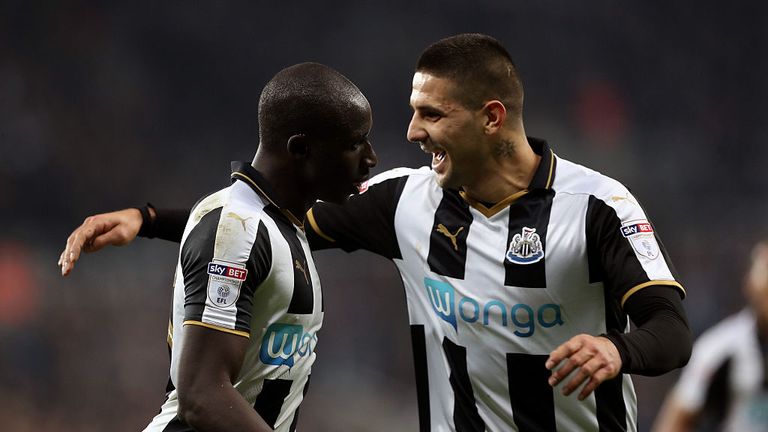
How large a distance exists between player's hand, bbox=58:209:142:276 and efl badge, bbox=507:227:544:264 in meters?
1.29

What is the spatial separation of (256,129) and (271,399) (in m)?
9.03

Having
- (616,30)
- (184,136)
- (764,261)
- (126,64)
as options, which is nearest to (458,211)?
(764,261)

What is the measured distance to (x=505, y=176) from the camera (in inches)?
143

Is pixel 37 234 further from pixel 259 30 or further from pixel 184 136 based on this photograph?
pixel 259 30

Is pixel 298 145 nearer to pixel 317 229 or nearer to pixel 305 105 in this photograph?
pixel 305 105

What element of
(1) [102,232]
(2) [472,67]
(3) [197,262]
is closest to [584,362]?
(3) [197,262]

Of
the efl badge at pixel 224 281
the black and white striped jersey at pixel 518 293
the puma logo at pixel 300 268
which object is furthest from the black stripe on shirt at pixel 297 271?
the black and white striped jersey at pixel 518 293

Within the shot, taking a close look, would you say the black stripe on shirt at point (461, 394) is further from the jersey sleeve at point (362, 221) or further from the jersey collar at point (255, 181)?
the jersey collar at point (255, 181)

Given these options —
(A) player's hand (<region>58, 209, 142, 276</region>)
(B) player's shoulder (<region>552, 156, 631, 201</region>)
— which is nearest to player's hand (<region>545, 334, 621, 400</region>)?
(B) player's shoulder (<region>552, 156, 631, 201</region>)

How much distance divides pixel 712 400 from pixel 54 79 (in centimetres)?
835

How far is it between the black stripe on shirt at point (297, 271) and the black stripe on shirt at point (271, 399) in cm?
22

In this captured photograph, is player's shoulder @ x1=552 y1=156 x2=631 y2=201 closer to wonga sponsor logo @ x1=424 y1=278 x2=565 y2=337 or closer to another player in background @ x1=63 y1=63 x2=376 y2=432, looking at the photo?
wonga sponsor logo @ x1=424 y1=278 x2=565 y2=337

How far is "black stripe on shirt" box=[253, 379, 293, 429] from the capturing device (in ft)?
9.68

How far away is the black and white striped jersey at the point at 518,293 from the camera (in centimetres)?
341
